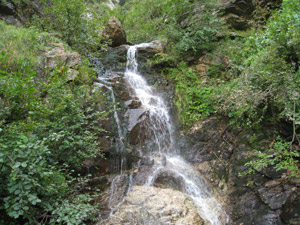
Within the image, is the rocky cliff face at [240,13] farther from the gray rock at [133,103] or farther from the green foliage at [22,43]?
the green foliage at [22,43]

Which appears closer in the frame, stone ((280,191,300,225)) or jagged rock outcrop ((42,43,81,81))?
stone ((280,191,300,225))

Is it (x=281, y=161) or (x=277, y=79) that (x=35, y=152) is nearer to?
(x=281, y=161)

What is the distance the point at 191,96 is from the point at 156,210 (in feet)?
17.0

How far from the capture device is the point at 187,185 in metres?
5.39

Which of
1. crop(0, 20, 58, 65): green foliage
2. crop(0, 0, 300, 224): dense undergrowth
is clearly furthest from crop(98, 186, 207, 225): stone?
crop(0, 20, 58, 65): green foliage

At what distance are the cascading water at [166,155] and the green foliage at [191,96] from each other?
755 millimetres

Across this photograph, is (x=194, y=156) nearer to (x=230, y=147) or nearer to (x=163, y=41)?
(x=230, y=147)

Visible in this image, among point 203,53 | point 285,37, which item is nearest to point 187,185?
point 285,37

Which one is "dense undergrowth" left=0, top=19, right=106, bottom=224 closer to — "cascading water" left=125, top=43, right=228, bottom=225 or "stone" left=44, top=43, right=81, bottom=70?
"stone" left=44, top=43, right=81, bottom=70

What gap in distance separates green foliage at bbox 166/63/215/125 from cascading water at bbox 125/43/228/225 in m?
0.75

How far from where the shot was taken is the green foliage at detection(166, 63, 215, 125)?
7.32 metres

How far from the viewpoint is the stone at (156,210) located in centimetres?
369

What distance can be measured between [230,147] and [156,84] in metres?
4.79

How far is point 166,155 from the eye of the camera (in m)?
6.74
